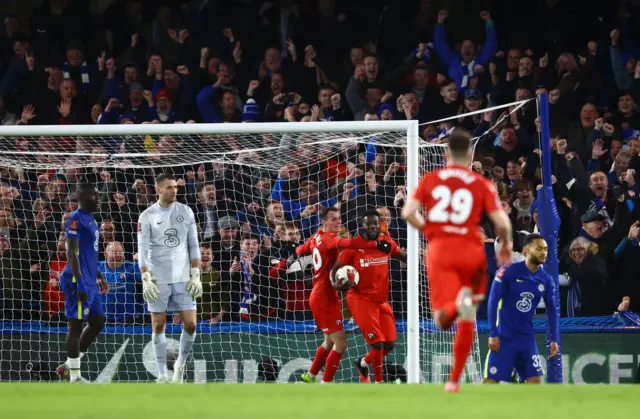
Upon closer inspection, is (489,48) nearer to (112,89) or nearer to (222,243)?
(222,243)

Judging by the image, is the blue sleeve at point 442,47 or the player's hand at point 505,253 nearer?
the player's hand at point 505,253

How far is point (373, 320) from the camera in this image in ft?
36.4

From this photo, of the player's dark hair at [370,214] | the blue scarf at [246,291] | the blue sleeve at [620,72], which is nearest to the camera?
the player's dark hair at [370,214]

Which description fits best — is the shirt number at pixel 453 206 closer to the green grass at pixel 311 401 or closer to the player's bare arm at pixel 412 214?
the player's bare arm at pixel 412 214

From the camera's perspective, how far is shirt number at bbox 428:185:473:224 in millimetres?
6266

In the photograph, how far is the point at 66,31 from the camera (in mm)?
16344

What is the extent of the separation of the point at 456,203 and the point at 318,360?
5.37 m

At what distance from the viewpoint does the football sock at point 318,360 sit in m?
11.3

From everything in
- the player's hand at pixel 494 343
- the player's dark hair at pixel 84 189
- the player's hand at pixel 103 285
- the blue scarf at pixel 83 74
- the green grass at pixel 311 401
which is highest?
the blue scarf at pixel 83 74

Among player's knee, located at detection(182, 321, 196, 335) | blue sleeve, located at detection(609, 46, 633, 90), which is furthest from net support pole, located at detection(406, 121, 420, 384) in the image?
blue sleeve, located at detection(609, 46, 633, 90)

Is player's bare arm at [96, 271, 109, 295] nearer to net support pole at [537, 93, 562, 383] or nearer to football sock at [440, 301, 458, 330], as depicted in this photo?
net support pole at [537, 93, 562, 383]

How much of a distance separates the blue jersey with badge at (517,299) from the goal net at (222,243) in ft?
5.31

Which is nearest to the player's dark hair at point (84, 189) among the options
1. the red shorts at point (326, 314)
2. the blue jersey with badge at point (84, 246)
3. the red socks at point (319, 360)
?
the blue jersey with badge at point (84, 246)

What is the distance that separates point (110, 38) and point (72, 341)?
7.30 metres
